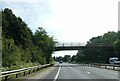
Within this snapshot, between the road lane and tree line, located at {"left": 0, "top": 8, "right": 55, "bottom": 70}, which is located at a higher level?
tree line, located at {"left": 0, "top": 8, "right": 55, "bottom": 70}

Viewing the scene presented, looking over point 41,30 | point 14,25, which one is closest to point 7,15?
point 14,25

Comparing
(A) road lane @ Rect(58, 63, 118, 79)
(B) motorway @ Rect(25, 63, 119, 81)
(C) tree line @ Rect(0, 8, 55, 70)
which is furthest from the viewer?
(C) tree line @ Rect(0, 8, 55, 70)

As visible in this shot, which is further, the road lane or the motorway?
the road lane

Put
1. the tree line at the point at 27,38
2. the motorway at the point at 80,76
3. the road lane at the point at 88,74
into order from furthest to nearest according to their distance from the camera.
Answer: the tree line at the point at 27,38
the road lane at the point at 88,74
the motorway at the point at 80,76

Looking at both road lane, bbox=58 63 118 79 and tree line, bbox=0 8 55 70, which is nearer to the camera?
road lane, bbox=58 63 118 79

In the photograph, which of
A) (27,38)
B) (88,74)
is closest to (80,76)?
(88,74)

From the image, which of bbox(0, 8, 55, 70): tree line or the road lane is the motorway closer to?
the road lane

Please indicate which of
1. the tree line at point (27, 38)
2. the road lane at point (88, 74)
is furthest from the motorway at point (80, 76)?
the tree line at point (27, 38)

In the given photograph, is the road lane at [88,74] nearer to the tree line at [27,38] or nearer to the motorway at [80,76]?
the motorway at [80,76]

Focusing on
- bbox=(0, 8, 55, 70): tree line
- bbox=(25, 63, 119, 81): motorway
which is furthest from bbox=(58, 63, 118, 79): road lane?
bbox=(0, 8, 55, 70): tree line

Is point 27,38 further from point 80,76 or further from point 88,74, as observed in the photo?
point 80,76

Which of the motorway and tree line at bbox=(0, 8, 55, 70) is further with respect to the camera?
tree line at bbox=(0, 8, 55, 70)

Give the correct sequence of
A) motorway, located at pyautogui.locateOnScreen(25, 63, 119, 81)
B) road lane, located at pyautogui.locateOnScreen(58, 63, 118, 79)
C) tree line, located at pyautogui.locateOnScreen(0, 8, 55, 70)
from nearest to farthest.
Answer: motorway, located at pyautogui.locateOnScreen(25, 63, 119, 81) < road lane, located at pyautogui.locateOnScreen(58, 63, 118, 79) < tree line, located at pyautogui.locateOnScreen(0, 8, 55, 70)

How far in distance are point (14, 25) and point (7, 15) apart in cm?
329
